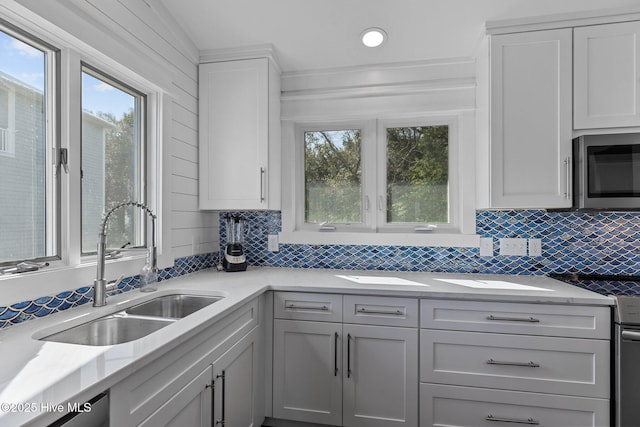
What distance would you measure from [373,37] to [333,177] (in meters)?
1.00

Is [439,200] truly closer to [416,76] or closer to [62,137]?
[416,76]

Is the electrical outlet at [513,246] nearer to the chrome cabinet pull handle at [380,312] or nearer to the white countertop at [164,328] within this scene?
the white countertop at [164,328]

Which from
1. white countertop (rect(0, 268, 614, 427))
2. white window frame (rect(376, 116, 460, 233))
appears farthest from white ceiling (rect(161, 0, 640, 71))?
white countertop (rect(0, 268, 614, 427))

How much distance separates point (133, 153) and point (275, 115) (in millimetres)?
985

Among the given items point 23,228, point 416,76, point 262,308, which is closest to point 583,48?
point 416,76

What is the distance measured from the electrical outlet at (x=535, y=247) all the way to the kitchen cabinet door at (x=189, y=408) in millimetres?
2113

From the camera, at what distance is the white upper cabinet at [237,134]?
7.82ft

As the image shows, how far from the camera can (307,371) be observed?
6.66 feet

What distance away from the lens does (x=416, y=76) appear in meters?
Answer: 2.48

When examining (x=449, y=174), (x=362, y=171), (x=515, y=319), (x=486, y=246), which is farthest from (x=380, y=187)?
(x=515, y=319)

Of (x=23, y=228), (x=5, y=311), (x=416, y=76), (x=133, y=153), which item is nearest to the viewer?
(x=5, y=311)

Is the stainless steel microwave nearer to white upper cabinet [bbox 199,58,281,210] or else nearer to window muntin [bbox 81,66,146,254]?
white upper cabinet [bbox 199,58,281,210]

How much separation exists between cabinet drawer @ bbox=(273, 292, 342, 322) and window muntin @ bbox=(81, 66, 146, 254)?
0.89 m

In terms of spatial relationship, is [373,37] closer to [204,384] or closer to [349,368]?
[349,368]
